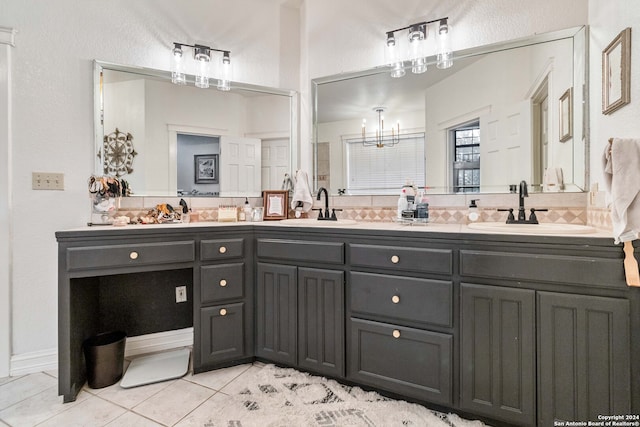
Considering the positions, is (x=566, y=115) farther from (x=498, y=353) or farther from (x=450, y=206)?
(x=498, y=353)

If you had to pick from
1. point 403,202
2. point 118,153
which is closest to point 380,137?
point 403,202

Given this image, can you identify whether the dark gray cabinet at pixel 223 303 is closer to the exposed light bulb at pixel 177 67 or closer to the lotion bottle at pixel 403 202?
the lotion bottle at pixel 403 202

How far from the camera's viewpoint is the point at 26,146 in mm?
1975

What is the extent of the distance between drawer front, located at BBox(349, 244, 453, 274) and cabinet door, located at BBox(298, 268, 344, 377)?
0.56 feet

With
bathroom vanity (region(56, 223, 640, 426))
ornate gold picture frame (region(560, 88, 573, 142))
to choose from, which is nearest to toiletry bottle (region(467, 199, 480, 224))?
bathroom vanity (region(56, 223, 640, 426))

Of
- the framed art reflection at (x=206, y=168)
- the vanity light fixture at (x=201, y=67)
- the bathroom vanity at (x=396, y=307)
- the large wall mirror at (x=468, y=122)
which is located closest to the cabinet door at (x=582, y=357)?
the bathroom vanity at (x=396, y=307)

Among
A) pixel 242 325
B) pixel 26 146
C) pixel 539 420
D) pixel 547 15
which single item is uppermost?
pixel 547 15

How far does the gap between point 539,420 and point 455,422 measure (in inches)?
13.6

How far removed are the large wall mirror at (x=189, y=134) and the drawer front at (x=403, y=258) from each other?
47.7 inches

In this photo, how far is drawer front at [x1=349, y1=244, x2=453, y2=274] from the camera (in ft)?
4.93

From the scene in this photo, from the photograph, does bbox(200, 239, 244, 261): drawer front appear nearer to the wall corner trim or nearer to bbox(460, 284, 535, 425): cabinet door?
bbox(460, 284, 535, 425): cabinet door

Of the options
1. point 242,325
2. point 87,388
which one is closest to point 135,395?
point 87,388

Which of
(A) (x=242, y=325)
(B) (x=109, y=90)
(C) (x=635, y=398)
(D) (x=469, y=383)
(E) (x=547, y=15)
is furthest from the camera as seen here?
(B) (x=109, y=90)

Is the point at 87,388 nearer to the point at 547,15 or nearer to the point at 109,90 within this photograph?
the point at 109,90
